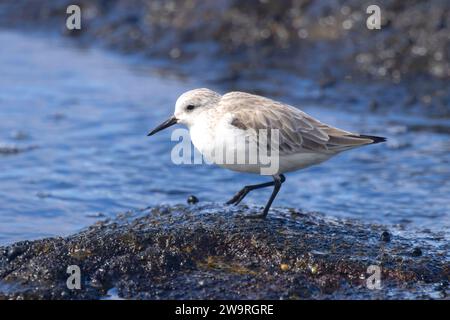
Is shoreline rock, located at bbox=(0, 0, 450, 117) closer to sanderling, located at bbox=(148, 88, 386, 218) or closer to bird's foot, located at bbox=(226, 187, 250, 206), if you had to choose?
sanderling, located at bbox=(148, 88, 386, 218)

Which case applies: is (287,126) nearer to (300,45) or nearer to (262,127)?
(262,127)

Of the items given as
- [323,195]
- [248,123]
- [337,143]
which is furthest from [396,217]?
[248,123]

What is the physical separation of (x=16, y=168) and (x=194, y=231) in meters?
4.10

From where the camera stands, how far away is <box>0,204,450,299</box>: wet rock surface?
6062 millimetres

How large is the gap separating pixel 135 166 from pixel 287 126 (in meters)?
3.55

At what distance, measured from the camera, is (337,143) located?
7.07m

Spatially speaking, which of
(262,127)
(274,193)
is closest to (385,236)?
(274,193)

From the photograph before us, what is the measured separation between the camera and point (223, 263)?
6379mm

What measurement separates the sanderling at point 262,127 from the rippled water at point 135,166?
5.34 feet

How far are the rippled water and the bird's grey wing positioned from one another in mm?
1595

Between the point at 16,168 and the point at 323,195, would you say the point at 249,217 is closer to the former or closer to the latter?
the point at 323,195

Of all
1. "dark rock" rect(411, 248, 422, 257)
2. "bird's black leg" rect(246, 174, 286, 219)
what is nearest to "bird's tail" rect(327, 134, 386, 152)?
"bird's black leg" rect(246, 174, 286, 219)

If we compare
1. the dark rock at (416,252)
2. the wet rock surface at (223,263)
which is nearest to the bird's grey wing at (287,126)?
the wet rock surface at (223,263)

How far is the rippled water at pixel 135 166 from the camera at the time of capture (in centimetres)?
886
